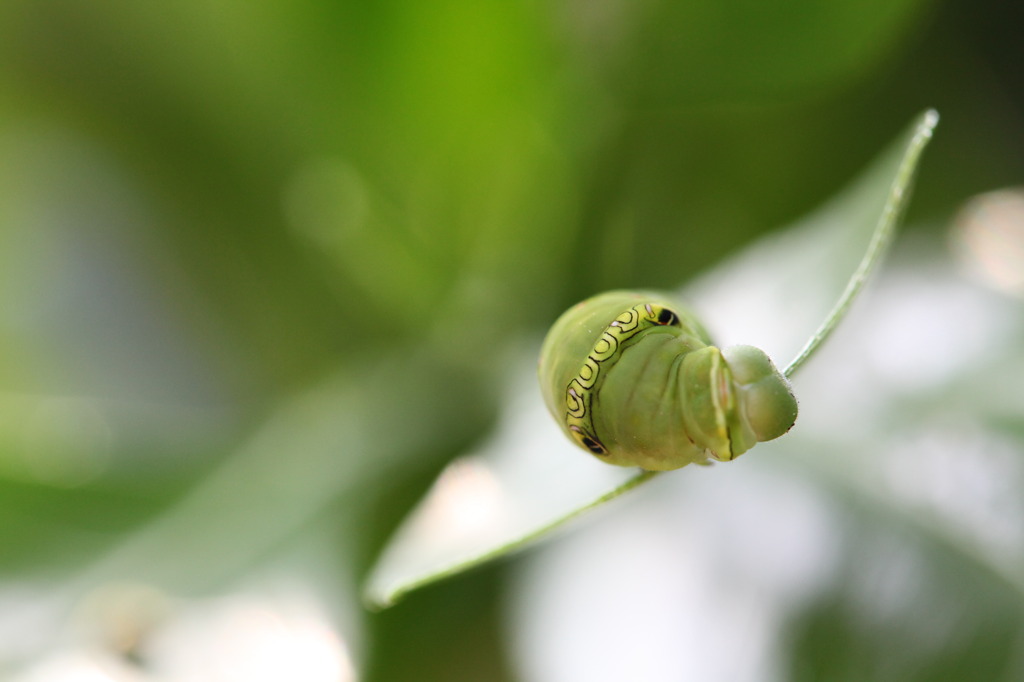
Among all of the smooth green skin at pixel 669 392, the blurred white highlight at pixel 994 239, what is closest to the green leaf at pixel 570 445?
the smooth green skin at pixel 669 392

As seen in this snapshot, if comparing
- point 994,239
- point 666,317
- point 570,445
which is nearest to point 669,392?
point 666,317

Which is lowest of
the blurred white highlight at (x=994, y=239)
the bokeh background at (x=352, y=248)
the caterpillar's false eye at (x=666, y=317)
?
the caterpillar's false eye at (x=666, y=317)

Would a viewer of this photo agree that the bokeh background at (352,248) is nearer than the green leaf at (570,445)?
No

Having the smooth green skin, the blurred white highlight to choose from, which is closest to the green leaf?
the smooth green skin

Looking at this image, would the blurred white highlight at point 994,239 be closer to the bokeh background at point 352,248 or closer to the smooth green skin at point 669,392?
the bokeh background at point 352,248

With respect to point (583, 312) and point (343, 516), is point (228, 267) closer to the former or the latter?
point (343, 516)

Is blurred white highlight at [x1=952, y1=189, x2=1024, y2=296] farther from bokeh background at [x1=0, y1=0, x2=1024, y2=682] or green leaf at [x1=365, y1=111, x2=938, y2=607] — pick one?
green leaf at [x1=365, y1=111, x2=938, y2=607]
